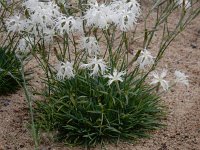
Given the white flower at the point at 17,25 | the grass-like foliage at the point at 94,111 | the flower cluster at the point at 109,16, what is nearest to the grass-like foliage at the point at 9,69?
the grass-like foliage at the point at 94,111

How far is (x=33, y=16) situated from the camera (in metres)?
2.90

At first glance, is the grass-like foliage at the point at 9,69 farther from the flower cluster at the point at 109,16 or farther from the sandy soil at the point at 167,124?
the flower cluster at the point at 109,16

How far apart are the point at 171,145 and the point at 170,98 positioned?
78cm

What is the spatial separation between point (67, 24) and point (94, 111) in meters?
0.71

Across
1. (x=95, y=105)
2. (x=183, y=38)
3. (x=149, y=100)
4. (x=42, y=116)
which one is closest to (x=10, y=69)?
(x=42, y=116)

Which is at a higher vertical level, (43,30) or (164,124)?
(43,30)

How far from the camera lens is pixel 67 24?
289cm

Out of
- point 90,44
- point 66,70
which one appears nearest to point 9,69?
point 66,70

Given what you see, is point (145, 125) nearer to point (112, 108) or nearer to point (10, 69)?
point (112, 108)

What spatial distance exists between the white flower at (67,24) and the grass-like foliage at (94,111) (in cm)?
53

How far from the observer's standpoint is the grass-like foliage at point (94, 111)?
3.29 m

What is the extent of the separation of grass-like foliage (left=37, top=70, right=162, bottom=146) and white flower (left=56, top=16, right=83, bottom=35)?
53cm

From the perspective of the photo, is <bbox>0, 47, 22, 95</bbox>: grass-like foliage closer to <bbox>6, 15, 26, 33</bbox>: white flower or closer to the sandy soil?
the sandy soil

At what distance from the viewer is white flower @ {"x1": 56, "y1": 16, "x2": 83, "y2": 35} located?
2.89 metres
